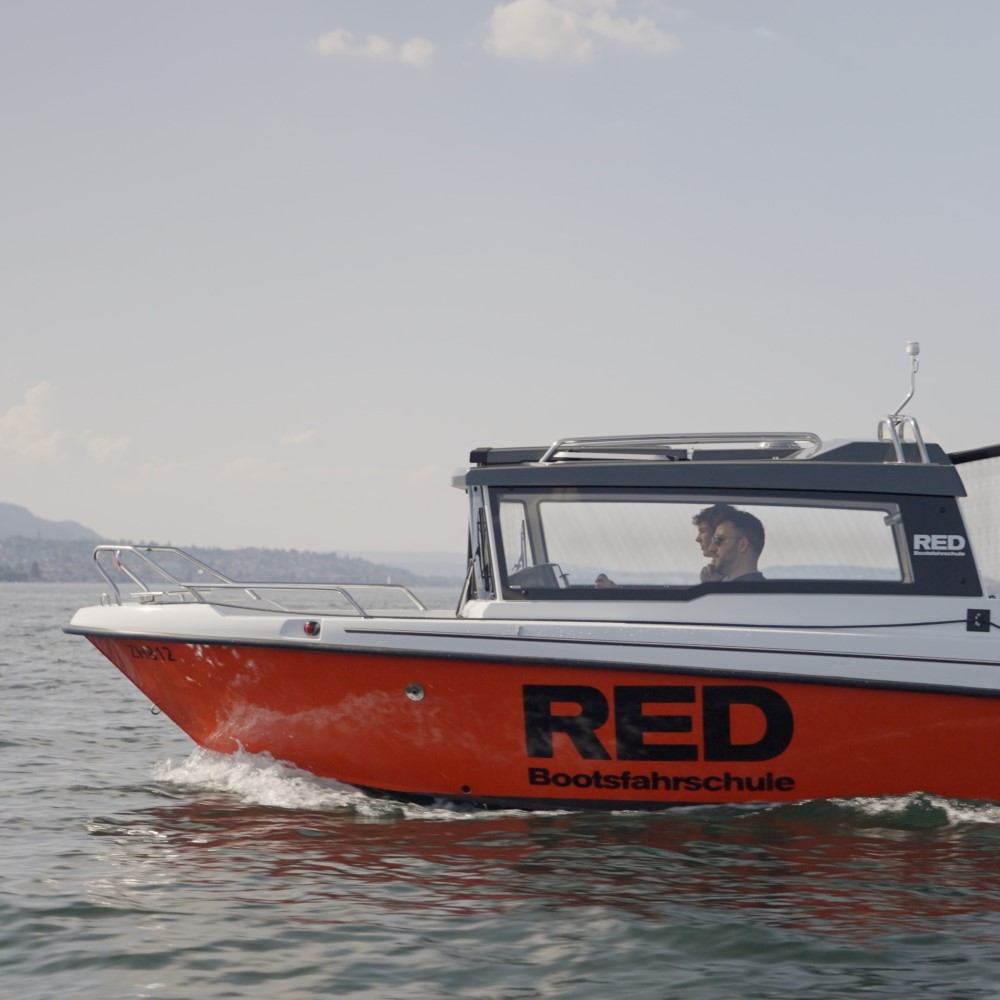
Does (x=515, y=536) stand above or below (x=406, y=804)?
above

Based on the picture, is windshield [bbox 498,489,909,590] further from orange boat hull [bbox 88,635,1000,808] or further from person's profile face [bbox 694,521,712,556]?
orange boat hull [bbox 88,635,1000,808]

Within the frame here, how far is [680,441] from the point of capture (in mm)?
7398

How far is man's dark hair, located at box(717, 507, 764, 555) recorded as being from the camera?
6.87 m

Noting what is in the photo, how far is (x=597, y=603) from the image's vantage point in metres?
6.89

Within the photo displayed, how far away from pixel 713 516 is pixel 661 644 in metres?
0.89

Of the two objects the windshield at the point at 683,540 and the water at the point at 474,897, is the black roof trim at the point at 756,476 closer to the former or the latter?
the windshield at the point at 683,540

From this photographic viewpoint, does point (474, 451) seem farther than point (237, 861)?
Yes

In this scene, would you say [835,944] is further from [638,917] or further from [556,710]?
[556,710]

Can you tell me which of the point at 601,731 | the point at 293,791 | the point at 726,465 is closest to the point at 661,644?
the point at 601,731

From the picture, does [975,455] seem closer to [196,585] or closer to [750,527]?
[750,527]

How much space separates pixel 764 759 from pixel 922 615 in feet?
3.62

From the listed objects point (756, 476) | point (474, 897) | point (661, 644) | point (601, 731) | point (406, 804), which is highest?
point (756, 476)

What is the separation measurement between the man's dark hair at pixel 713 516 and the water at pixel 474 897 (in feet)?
4.98

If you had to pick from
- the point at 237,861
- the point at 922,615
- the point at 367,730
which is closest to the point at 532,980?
the point at 237,861
